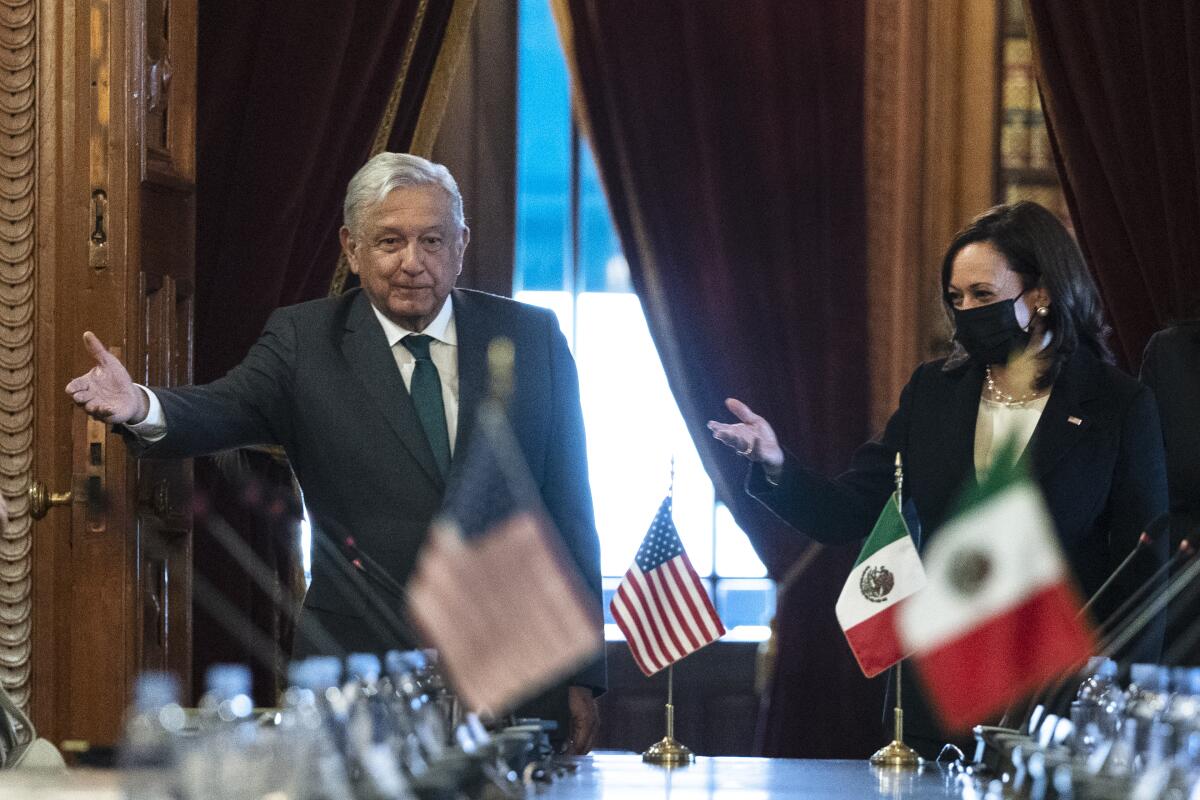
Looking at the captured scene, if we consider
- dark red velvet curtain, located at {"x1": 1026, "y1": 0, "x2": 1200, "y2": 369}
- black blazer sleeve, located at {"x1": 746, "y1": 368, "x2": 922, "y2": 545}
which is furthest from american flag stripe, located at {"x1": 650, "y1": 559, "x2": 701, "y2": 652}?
dark red velvet curtain, located at {"x1": 1026, "y1": 0, "x2": 1200, "y2": 369}

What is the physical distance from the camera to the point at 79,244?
413 centimetres

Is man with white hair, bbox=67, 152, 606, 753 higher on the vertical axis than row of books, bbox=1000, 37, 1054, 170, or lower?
lower

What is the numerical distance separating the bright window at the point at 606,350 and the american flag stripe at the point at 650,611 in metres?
1.44

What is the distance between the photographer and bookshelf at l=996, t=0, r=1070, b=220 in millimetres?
5504

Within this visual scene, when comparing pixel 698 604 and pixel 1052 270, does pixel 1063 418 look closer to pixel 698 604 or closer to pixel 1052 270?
pixel 1052 270

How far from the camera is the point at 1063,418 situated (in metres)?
3.69

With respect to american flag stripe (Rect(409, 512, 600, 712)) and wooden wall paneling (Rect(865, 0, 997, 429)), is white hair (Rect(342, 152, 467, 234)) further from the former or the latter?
wooden wall paneling (Rect(865, 0, 997, 429))

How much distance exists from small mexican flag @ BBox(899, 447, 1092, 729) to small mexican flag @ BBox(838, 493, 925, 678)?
4 centimetres

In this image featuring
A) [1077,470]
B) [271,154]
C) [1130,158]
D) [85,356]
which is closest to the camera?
[1077,470]

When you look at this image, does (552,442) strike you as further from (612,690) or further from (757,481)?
Answer: (612,690)

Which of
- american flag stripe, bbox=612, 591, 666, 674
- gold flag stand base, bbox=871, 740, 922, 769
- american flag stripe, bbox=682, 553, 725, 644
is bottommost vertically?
gold flag stand base, bbox=871, 740, 922, 769

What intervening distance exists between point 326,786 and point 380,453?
4.84ft

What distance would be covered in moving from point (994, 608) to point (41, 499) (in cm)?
215

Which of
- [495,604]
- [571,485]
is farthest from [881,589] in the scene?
[495,604]
